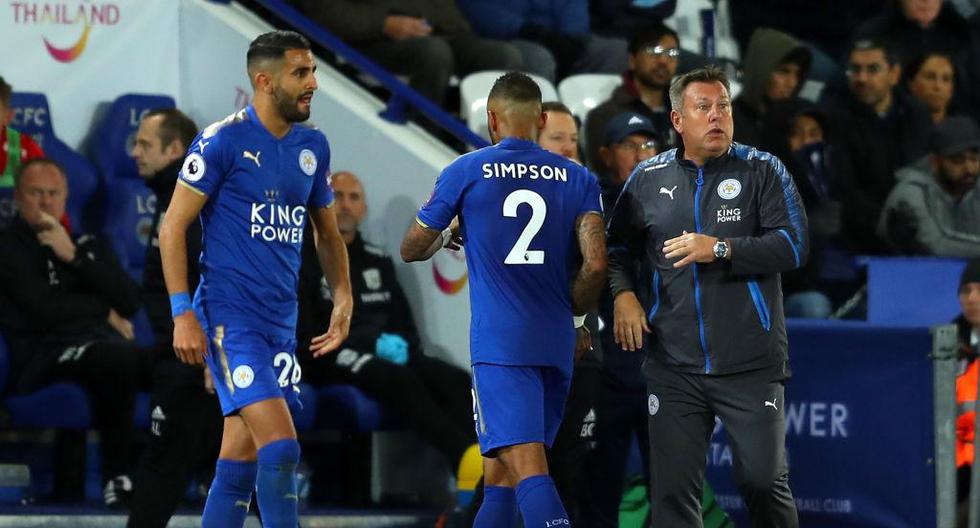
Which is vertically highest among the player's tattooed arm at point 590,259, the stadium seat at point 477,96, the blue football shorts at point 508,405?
the stadium seat at point 477,96

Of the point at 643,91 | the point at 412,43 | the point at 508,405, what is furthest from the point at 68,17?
the point at 508,405

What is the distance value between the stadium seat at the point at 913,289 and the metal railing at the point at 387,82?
241 centimetres

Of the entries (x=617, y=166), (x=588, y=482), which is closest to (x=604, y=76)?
(x=617, y=166)

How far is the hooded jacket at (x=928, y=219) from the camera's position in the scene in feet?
35.5

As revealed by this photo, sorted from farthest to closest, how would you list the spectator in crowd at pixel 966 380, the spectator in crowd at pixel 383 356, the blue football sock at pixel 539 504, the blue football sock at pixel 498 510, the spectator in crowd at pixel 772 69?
the spectator in crowd at pixel 772 69
the spectator in crowd at pixel 383 356
the spectator in crowd at pixel 966 380
the blue football sock at pixel 498 510
the blue football sock at pixel 539 504

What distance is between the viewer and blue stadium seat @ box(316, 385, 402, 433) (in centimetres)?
905

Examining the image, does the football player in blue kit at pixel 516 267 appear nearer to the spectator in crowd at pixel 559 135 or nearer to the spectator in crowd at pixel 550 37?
the spectator in crowd at pixel 559 135

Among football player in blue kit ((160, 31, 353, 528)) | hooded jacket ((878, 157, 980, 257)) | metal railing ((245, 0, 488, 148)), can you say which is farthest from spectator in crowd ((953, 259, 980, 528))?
football player in blue kit ((160, 31, 353, 528))

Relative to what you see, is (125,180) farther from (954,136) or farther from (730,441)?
(954,136)

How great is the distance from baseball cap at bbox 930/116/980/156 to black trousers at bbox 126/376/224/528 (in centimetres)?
541

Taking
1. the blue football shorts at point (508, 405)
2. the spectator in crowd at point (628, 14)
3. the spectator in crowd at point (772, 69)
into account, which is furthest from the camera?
the spectator in crowd at point (628, 14)

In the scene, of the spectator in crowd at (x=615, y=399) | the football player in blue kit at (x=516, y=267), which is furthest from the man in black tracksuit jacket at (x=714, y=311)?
the spectator in crowd at (x=615, y=399)

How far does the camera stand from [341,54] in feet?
33.0

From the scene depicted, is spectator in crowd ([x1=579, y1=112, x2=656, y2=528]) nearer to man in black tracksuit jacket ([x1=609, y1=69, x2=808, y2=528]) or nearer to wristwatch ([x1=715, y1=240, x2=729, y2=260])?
man in black tracksuit jacket ([x1=609, y1=69, x2=808, y2=528])
